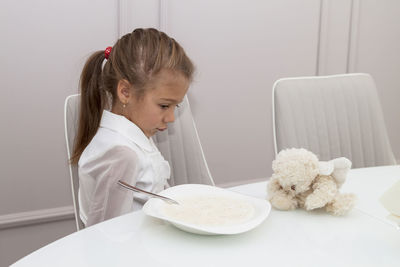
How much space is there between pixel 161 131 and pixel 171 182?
15cm

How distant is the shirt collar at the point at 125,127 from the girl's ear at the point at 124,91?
61mm

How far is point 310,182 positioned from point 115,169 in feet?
1.55

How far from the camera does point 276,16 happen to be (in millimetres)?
2854

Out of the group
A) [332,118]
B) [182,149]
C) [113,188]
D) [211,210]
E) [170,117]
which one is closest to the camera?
[211,210]

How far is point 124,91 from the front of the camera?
1521mm

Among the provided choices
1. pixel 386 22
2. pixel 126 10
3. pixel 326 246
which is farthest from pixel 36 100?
pixel 386 22

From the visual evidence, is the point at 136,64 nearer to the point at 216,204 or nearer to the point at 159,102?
the point at 159,102

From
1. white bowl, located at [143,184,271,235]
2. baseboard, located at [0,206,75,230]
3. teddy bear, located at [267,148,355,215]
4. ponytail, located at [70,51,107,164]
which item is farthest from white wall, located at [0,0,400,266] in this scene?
teddy bear, located at [267,148,355,215]

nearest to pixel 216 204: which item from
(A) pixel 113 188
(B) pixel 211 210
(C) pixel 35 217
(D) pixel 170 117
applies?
(B) pixel 211 210

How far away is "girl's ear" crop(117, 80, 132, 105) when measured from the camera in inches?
59.7

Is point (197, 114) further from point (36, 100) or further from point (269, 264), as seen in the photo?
point (269, 264)

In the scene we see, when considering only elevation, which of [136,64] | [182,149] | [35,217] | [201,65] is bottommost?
[35,217]

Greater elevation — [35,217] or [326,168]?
[326,168]

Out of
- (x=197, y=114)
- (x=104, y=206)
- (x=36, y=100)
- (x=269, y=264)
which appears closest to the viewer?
(x=269, y=264)
